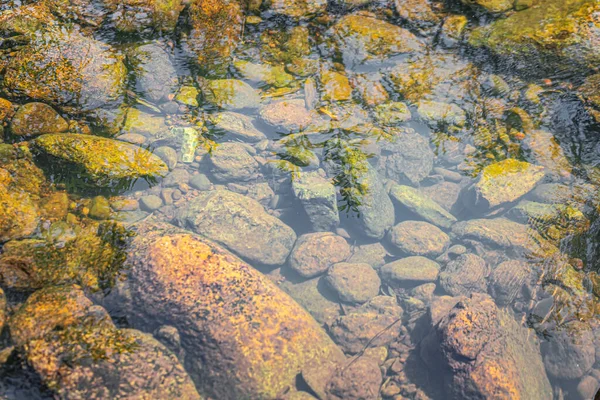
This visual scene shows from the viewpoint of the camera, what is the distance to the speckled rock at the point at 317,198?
5.32 metres

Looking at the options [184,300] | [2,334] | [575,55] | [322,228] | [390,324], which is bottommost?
[390,324]

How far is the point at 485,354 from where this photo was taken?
3.75 m

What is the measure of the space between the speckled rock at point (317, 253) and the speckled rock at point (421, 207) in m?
1.48

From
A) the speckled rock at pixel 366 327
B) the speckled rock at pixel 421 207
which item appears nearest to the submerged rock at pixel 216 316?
the speckled rock at pixel 366 327

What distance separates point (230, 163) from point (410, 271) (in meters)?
3.64

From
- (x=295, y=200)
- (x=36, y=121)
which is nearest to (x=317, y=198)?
(x=295, y=200)

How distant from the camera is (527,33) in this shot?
173 inches

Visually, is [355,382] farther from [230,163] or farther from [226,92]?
[226,92]

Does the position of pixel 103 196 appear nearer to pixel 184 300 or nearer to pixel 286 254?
pixel 184 300

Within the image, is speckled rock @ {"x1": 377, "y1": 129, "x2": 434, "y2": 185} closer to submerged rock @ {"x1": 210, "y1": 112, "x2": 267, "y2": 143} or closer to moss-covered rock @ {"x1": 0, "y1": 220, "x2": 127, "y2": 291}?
submerged rock @ {"x1": 210, "y1": 112, "x2": 267, "y2": 143}

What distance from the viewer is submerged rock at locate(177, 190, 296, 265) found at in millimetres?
5195

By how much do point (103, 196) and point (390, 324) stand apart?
4331 mm

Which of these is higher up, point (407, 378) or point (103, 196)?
point (103, 196)

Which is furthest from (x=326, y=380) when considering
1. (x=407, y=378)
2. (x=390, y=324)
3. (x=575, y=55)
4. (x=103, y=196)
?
(x=575, y=55)
